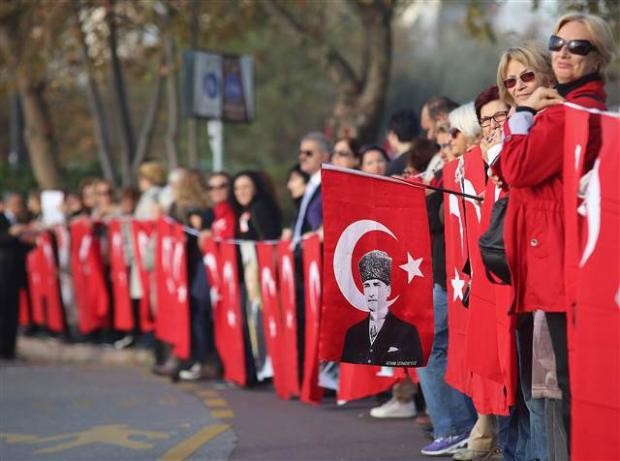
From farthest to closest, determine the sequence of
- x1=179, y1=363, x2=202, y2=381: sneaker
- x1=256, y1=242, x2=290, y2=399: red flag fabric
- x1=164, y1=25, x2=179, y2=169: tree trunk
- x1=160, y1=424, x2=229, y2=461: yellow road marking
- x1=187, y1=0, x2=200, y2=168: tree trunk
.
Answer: x1=164, y1=25, x2=179, y2=169: tree trunk, x1=187, y1=0, x2=200, y2=168: tree trunk, x1=179, y1=363, x2=202, y2=381: sneaker, x1=256, y1=242, x2=290, y2=399: red flag fabric, x1=160, y1=424, x2=229, y2=461: yellow road marking

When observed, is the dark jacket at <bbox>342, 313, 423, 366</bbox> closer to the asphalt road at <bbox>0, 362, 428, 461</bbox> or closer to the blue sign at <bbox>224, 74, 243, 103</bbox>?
the asphalt road at <bbox>0, 362, 428, 461</bbox>

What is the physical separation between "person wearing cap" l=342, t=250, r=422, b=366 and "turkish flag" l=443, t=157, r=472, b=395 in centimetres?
47

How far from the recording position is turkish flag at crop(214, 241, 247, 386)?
12812mm

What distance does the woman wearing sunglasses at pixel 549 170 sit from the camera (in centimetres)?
579

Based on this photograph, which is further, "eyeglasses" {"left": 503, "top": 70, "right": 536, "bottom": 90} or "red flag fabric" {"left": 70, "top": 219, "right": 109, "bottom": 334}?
"red flag fabric" {"left": 70, "top": 219, "right": 109, "bottom": 334}

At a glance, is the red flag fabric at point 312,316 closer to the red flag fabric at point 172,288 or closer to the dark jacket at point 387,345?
the red flag fabric at point 172,288

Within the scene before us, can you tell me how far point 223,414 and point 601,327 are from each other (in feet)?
18.9

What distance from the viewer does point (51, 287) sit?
58.2ft

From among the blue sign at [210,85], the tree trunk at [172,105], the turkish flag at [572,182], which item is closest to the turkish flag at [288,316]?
the turkish flag at [572,182]

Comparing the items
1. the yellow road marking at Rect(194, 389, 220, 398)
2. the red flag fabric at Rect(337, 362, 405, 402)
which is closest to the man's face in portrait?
the red flag fabric at Rect(337, 362, 405, 402)

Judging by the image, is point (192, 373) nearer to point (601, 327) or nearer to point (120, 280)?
point (120, 280)

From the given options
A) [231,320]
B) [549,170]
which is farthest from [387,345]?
[231,320]

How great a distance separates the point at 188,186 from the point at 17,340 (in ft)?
15.1

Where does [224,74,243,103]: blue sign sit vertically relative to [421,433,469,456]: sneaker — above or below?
above
